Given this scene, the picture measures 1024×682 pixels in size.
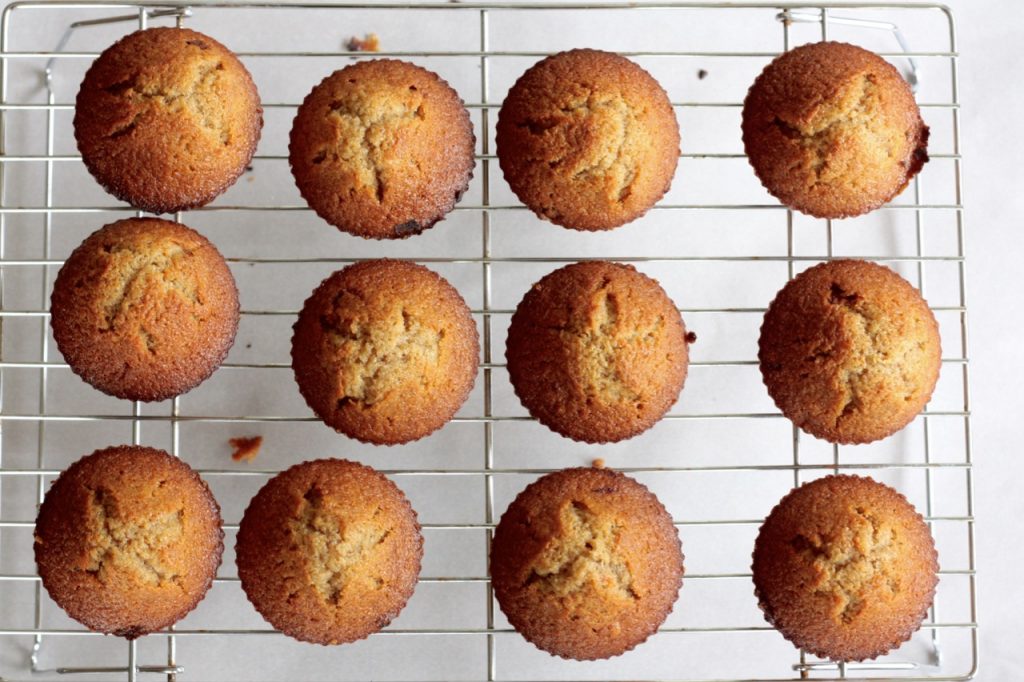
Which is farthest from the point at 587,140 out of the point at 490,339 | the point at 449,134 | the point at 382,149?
the point at 490,339

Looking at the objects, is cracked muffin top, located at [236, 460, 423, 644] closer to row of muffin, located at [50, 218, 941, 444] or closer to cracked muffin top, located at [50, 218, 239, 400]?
row of muffin, located at [50, 218, 941, 444]

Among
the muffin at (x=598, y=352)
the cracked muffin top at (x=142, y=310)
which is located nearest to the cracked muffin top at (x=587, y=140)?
the muffin at (x=598, y=352)

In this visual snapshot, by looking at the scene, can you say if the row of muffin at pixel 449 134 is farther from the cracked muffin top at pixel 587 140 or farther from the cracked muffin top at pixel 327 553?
the cracked muffin top at pixel 327 553

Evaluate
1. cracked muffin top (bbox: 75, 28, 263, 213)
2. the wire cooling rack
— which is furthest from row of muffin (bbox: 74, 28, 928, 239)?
the wire cooling rack

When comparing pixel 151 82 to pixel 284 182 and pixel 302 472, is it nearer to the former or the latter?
pixel 284 182

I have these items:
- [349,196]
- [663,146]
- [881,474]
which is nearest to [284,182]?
[349,196]
